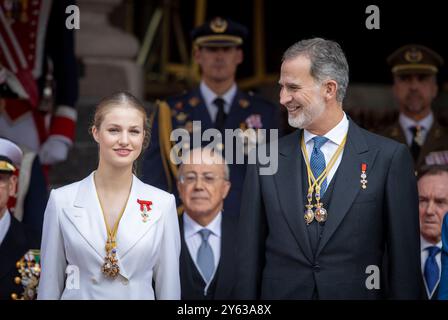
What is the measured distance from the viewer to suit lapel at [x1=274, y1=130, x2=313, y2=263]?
3.89 metres

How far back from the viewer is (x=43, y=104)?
18.8 ft

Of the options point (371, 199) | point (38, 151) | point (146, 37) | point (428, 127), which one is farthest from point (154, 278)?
point (146, 37)

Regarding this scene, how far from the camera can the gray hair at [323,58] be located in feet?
12.7

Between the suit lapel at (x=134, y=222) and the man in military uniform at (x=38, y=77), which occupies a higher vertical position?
the man in military uniform at (x=38, y=77)

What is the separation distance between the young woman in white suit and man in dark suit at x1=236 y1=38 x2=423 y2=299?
1.51ft

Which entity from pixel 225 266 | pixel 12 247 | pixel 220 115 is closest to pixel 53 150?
pixel 220 115

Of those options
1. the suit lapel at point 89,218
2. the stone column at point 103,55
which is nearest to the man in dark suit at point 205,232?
the suit lapel at point 89,218

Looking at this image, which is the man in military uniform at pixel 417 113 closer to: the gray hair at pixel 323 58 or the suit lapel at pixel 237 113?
the suit lapel at pixel 237 113

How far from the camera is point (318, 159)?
12.9ft

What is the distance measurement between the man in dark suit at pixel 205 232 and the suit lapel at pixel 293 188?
2.67 ft

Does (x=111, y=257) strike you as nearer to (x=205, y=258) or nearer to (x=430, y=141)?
(x=205, y=258)

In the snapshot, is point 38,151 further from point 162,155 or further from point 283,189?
point 283,189

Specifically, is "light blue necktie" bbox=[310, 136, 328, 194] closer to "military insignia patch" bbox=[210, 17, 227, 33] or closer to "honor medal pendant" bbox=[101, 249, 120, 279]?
"honor medal pendant" bbox=[101, 249, 120, 279]

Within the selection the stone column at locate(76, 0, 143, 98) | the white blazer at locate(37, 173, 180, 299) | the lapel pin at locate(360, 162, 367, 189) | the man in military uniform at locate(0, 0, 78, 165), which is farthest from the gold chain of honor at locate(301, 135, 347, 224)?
the stone column at locate(76, 0, 143, 98)
